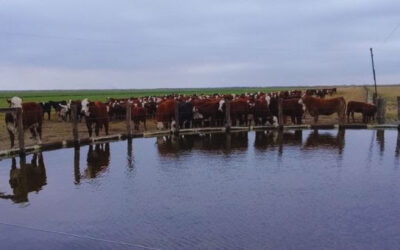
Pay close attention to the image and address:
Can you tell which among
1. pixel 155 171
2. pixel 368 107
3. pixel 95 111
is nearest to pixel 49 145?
pixel 95 111

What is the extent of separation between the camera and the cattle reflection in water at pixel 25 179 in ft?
31.3

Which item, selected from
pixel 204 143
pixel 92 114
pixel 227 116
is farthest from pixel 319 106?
pixel 92 114

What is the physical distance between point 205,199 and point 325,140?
9572mm

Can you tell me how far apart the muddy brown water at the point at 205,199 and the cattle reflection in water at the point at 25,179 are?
26mm

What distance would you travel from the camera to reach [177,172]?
11516 millimetres

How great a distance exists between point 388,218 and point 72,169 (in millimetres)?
7938

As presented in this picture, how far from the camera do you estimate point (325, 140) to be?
17.2 metres

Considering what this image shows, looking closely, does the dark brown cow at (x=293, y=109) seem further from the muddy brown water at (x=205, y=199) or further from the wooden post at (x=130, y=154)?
the wooden post at (x=130, y=154)

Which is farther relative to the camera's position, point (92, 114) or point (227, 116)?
Result: point (227, 116)

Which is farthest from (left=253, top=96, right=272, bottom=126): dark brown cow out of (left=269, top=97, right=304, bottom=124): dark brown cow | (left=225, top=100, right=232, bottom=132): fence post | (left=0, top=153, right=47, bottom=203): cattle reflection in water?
(left=0, top=153, right=47, bottom=203): cattle reflection in water

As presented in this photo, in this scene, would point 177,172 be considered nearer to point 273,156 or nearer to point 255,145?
point 273,156

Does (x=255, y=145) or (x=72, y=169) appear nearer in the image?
(x=72, y=169)

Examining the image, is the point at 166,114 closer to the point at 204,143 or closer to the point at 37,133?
the point at 204,143

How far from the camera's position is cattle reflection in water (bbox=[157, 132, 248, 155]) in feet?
51.2
